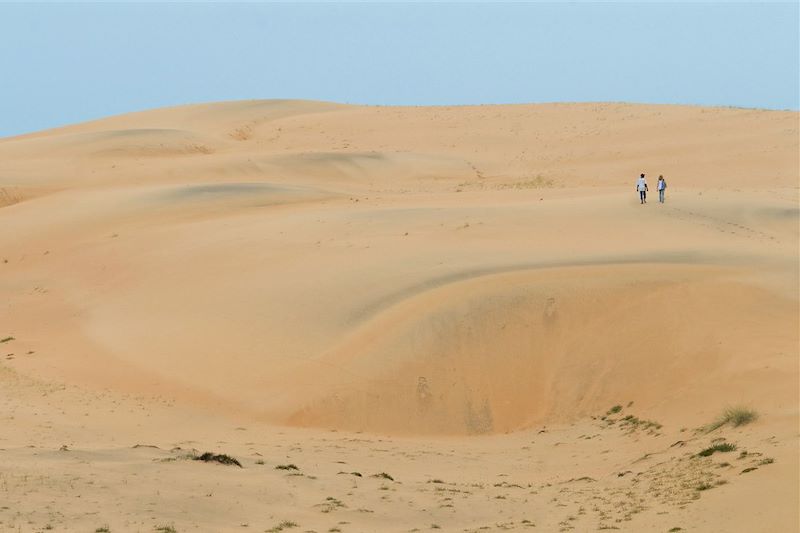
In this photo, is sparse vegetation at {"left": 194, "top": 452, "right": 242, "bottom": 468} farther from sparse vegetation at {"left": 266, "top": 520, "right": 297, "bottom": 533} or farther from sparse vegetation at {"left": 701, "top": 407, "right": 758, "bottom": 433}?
sparse vegetation at {"left": 701, "top": 407, "right": 758, "bottom": 433}

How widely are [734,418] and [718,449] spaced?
1.35m

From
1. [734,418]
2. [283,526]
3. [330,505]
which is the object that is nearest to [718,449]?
[734,418]

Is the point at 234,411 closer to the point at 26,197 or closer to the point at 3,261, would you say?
the point at 3,261

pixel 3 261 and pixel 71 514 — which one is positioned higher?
pixel 3 261

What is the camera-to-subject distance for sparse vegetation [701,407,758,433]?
13.3m

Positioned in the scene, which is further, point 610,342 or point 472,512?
point 610,342

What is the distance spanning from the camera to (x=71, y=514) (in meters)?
9.64

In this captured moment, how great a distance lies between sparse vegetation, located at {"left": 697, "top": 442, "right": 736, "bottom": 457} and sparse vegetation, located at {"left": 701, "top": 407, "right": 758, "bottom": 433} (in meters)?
0.94

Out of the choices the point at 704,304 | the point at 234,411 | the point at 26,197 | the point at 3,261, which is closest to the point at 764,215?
the point at 704,304

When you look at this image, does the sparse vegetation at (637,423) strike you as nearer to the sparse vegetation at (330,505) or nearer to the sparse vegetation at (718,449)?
the sparse vegetation at (718,449)

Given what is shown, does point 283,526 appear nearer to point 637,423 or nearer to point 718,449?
point 718,449

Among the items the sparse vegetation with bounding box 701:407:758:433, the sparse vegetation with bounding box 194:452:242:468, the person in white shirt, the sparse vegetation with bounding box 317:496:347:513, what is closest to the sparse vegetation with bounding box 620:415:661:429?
the sparse vegetation with bounding box 701:407:758:433

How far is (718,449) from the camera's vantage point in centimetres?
1225

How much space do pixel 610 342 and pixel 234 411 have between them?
6131 millimetres
